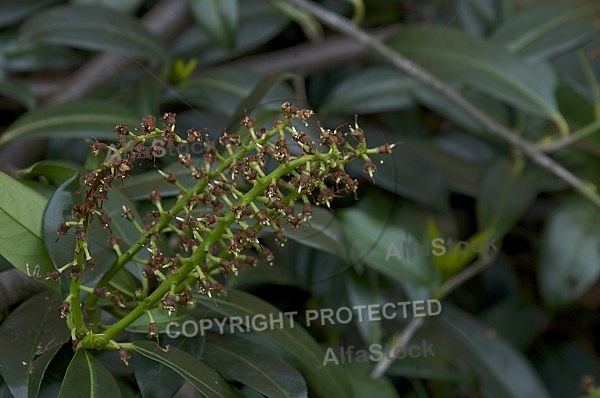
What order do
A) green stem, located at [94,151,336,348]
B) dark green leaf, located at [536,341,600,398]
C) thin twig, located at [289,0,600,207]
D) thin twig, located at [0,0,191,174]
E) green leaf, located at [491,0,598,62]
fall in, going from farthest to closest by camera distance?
dark green leaf, located at [536,341,600,398], green leaf, located at [491,0,598,62], thin twig, located at [289,0,600,207], thin twig, located at [0,0,191,174], green stem, located at [94,151,336,348]

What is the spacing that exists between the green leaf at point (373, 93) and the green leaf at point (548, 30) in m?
0.17

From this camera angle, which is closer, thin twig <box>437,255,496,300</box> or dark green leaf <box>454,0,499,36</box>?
thin twig <box>437,255,496,300</box>

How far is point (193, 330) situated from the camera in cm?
73

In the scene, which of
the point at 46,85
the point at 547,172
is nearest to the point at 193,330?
the point at 46,85

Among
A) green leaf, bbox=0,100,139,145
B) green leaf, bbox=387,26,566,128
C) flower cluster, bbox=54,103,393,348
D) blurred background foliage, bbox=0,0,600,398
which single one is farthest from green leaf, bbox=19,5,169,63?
flower cluster, bbox=54,103,393,348

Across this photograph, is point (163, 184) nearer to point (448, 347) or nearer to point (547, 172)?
point (448, 347)

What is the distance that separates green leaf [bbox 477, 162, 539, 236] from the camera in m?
1.22

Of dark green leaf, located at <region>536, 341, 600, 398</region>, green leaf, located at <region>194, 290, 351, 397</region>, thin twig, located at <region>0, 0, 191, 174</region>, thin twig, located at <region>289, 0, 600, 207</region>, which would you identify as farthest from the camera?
dark green leaf, located at <region>536, 341, 600, 398</region>

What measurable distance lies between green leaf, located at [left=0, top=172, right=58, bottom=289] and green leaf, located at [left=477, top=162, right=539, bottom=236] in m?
0.72

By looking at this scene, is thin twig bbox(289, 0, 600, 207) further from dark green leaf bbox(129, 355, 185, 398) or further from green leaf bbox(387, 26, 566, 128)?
dark green leaf bbox(129, 355, 185, 398)

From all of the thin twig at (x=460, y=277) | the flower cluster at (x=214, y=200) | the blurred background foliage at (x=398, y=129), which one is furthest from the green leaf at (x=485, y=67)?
the flower cluster at (x=214, y=200)

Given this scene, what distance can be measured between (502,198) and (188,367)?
72cm

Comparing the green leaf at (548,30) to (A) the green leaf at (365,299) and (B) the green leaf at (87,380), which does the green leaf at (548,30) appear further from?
(B) the green leaf at (87,380)

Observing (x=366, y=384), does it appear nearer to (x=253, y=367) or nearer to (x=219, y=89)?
(x=253, y=367)
